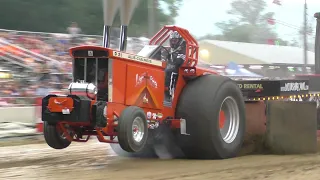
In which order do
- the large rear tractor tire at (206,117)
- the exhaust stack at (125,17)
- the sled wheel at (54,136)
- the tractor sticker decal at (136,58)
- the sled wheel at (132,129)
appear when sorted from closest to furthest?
the sled wheel at (132,129)
the tractor sticker decal at (136,58)
the sled wheel at (54,136)
the large rear tractor tire at (206,117)
the exhaust stack at (125,17)

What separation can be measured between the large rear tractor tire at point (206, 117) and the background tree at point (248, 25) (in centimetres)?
5494

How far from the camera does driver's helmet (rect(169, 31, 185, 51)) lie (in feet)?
26.5

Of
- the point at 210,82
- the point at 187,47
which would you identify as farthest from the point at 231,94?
the point at 187,47

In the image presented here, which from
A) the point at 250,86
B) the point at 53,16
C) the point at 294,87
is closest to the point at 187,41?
the point at 250,86

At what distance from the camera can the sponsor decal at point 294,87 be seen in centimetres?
1041

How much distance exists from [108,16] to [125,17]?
34 centimetres

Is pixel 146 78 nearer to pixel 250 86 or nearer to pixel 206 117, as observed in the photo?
pixel 206 117

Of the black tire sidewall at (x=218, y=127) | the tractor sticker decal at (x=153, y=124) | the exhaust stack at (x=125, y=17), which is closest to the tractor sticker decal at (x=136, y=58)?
the exhaust stack at (x=125, y=17)

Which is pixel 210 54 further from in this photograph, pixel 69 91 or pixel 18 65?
pixel 69 91

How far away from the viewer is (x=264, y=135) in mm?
8805

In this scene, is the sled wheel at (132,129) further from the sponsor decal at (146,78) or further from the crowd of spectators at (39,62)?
the crowd of spectators at (39,62)

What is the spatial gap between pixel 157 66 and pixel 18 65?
10010mm

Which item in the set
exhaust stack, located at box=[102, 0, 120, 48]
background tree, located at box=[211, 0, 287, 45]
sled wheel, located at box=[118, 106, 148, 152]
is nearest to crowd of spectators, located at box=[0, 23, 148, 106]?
exhaust stack, located at box=[102, 0, 120, 48]

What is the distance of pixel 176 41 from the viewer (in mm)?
8078
